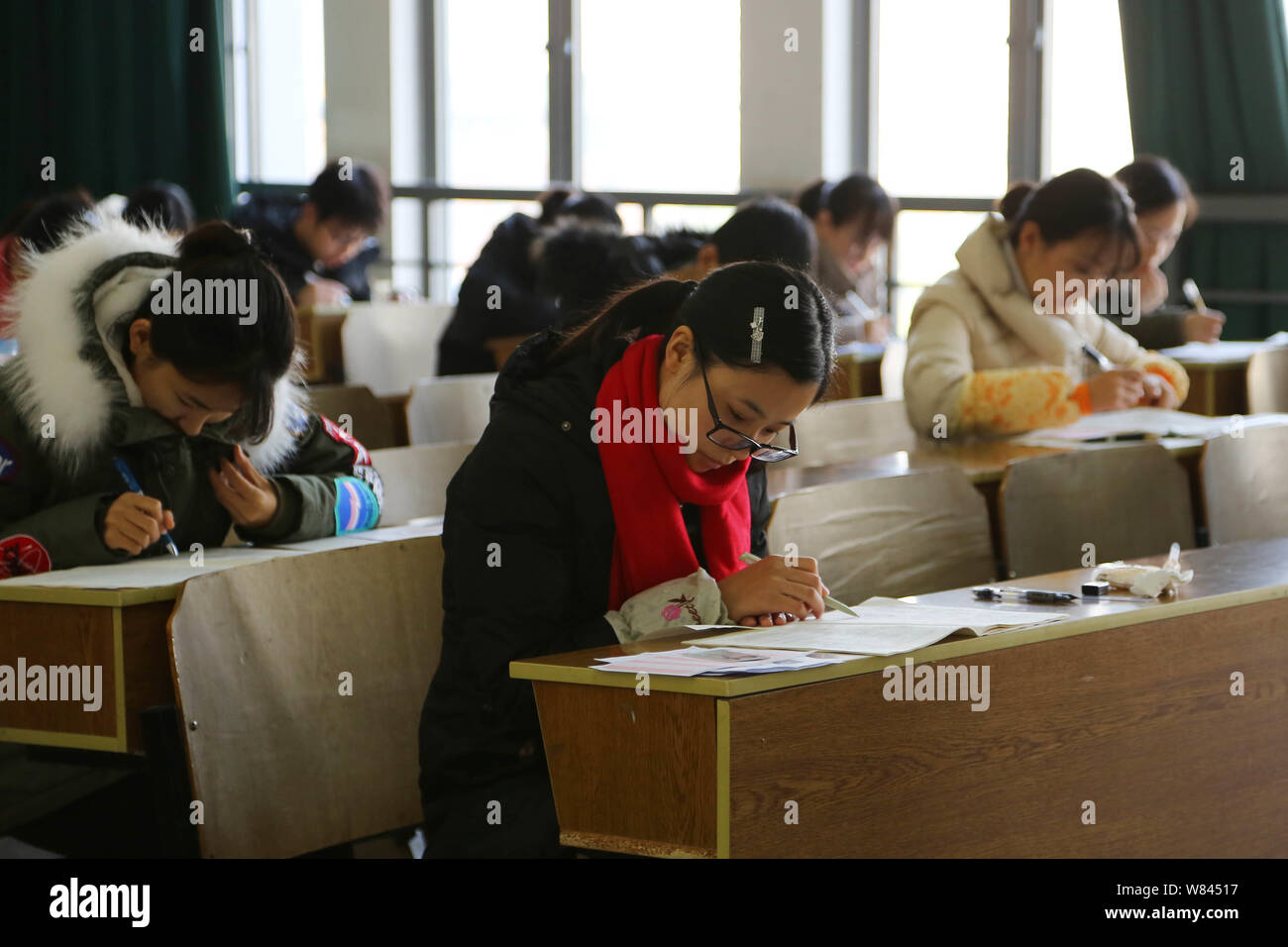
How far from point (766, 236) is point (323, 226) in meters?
2.68

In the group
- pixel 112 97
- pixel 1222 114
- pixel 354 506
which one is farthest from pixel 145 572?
pixel 112 97

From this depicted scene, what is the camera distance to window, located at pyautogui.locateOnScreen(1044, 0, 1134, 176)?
566 centimetres

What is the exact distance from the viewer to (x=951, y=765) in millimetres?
1473

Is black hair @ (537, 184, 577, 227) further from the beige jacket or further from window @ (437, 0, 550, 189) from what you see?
window @ (437, 0, 550, 189)

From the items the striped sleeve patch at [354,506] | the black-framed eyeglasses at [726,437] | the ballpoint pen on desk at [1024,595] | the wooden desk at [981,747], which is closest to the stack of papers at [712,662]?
the wooden desk at [981,747]

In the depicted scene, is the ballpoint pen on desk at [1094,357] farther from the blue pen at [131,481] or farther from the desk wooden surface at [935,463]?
the blue pen at [131,481]

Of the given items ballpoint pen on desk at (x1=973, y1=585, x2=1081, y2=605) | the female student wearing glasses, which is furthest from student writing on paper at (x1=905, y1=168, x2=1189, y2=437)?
the female student wearing glasses

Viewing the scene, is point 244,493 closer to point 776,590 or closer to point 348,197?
point 776,590

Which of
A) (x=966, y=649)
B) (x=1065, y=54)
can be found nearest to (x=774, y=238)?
(x=966, y=649)

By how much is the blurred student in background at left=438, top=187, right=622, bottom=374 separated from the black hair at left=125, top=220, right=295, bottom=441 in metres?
2.17

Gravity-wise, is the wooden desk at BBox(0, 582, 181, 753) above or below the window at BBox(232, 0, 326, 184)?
below

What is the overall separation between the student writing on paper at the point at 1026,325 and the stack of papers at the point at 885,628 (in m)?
1.49
